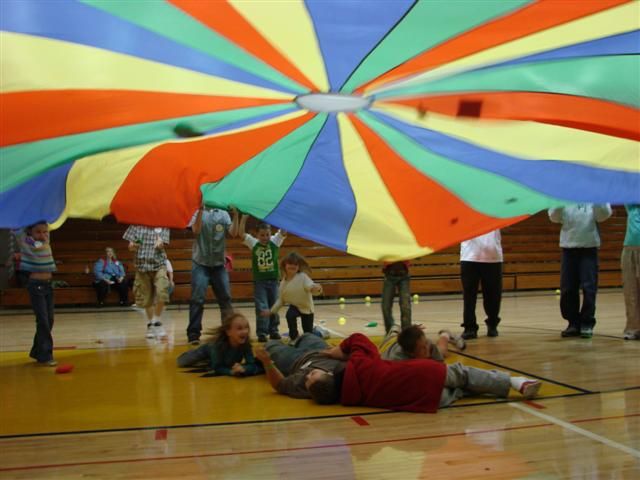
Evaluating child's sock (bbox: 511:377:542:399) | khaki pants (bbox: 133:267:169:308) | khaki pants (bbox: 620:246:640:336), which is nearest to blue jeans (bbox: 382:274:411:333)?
khaki pants (bbox: 620:246:640:336)

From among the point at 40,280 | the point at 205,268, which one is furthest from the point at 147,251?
the point at 40,280

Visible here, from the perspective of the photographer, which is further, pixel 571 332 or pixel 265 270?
pixel 265 270

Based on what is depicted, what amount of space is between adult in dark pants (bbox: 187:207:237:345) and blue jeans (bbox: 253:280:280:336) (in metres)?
0.32

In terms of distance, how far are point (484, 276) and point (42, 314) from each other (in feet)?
11.3

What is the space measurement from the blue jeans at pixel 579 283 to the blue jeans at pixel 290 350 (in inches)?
90.6

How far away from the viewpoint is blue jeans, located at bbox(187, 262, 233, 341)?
5000mm

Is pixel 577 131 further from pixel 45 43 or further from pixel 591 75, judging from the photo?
pixel 45 43

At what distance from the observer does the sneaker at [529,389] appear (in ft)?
9.55

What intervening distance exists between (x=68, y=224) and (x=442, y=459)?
1129 cm

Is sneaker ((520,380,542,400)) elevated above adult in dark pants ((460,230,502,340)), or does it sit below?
below

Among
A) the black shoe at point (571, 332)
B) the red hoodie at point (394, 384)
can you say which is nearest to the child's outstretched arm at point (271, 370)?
the red hoodie at point (394, 384)

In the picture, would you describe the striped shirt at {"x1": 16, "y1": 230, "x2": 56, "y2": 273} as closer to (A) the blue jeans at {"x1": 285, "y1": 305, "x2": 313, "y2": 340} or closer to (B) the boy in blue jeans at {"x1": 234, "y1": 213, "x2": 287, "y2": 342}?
(B) the boy in blue jeans at {"x1": 234, "y1": 213, "x2": 287, "y2": 342}

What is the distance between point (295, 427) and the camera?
2543mm

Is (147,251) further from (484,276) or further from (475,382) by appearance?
(475,382)
